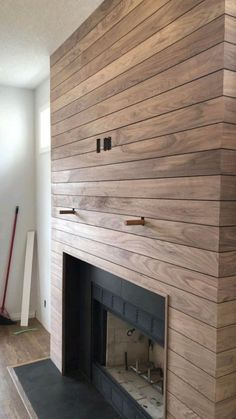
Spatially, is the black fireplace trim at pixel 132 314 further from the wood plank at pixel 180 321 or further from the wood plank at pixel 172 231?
the wood plank at pixel 172 231

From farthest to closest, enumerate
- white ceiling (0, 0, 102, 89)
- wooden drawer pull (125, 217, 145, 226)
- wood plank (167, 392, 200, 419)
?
1. white ceiling (0, 0, 102, 89)
2. wooden drawer pull (125, 217, 145, 226)
3. wood plank (167, 392, 200, 419)

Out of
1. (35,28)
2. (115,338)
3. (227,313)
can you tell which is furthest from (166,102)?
(115,338)

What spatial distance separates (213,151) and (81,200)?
51.0 inches

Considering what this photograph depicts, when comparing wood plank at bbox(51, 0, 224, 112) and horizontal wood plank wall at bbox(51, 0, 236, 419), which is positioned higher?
wood plank at bbox(51, 0, 224, 112)

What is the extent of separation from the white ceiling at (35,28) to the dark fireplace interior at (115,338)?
175cm

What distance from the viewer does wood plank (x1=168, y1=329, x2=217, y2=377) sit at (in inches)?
53.4

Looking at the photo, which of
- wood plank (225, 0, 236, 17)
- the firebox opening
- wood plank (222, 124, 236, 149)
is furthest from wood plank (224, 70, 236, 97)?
the firebox opening

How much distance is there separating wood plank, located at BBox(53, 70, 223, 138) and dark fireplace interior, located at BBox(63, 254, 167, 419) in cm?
94

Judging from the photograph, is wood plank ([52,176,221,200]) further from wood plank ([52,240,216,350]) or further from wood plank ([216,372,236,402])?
wood plank ([216,372,236,402])

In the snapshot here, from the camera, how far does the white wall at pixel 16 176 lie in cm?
382

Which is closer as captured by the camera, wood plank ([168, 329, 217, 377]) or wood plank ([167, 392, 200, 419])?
wood plank ([168, 329, 217, 377])

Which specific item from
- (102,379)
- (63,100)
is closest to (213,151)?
(63,100)

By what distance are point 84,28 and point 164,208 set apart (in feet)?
5.07

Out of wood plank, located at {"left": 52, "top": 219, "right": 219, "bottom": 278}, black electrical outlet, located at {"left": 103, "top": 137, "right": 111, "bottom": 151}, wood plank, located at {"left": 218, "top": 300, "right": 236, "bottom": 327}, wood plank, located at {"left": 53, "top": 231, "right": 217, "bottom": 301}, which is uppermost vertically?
black electrical outlet, located at {"left": 103, "top": 137, "right": 111, "bottom": 151}
